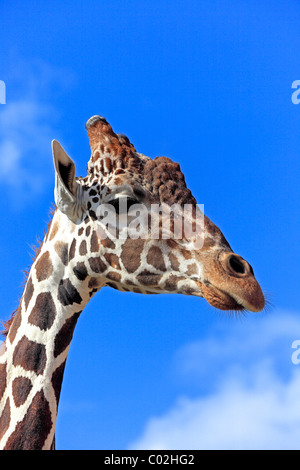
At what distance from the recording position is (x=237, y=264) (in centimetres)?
679

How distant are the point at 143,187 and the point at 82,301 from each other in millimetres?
1632

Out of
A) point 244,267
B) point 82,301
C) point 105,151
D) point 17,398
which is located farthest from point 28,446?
point 105,151

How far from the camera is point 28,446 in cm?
662

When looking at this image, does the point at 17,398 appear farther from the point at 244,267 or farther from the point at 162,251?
the point at 244,267

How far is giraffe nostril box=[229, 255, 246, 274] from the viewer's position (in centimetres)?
676

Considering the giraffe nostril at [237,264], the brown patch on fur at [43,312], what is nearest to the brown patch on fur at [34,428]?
the brown patch on fur at [43,312]

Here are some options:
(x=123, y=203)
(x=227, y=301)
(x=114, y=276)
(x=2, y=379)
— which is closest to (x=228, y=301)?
(x=227, y=301)

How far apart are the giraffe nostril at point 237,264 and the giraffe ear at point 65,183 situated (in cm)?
212

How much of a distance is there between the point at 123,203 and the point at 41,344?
1.99 m

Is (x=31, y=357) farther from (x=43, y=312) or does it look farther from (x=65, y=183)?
(x=65, y=183)

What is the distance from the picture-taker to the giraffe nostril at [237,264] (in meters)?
6.76

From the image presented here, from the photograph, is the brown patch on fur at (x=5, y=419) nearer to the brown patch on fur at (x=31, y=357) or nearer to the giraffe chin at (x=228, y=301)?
the brown patch on fur at (x=31, y=357)

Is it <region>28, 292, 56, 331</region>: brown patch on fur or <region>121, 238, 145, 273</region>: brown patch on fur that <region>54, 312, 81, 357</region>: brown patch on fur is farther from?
<region>121, 238, 145, 273</region>: brown patch on fur
